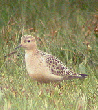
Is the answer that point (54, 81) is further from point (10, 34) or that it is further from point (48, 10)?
point (48, 10)

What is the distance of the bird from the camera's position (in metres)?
5.76

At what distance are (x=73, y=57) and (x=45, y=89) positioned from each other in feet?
5.04

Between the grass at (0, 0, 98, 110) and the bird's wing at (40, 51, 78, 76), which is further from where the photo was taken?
the bird's wing at (40, 51, 78, 76)

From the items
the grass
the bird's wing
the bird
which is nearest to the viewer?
the grass

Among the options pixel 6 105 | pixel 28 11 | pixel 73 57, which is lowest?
pixel 6 105

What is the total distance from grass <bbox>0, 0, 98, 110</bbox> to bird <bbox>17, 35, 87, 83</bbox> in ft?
0.47

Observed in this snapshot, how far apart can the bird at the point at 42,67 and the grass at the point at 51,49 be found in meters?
0.14

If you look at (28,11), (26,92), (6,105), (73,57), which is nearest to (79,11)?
(28,11)

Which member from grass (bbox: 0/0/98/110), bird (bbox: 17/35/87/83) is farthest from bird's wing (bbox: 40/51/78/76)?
grass (bbox: 0/0/98/110)

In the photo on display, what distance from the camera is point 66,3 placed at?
8.62 m

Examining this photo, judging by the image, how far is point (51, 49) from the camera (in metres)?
7.11

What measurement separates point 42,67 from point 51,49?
1347 millimetres

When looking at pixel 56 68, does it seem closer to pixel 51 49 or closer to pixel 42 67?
pixel 42 67

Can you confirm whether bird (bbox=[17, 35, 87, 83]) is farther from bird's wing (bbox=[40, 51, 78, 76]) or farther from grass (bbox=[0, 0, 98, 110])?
grass (bbox=[0, 0, 98, 110])
